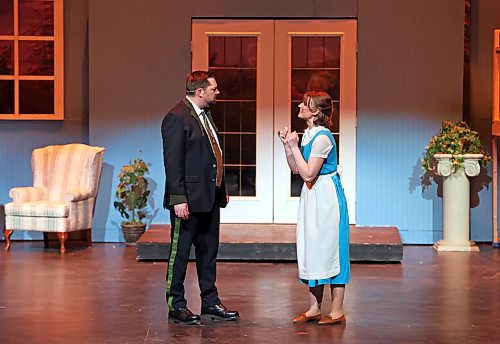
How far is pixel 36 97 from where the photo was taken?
959cm

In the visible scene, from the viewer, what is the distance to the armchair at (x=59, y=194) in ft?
28.8

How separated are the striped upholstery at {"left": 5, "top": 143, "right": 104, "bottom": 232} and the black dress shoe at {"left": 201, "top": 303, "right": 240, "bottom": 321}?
306 cm

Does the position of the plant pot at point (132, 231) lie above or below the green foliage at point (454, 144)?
below

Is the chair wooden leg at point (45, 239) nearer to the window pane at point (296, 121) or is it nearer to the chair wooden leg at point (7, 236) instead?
the chair wooden leg at point (7, 236)

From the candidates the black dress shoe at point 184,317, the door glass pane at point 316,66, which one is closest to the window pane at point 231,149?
the door glass pane at point 316,66

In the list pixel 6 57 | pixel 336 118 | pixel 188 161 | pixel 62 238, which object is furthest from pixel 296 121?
pixel 188 161

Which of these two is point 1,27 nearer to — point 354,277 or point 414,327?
point 354,277

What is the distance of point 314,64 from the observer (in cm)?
936

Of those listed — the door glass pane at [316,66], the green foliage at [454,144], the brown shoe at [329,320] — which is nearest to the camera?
the brown shoe at [329,320]

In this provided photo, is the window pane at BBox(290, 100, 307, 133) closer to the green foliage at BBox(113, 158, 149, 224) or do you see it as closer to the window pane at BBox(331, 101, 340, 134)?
the window pane at BBox(331, 101, 340, 134)

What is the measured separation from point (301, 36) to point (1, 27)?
2.86m

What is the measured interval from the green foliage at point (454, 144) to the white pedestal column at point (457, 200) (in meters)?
0.07

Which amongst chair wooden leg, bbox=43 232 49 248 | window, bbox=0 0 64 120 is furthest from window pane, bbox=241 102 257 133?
chair wooden leg, bbox=43 232 49 248

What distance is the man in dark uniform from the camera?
5773mm
